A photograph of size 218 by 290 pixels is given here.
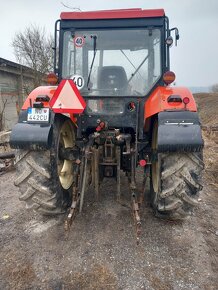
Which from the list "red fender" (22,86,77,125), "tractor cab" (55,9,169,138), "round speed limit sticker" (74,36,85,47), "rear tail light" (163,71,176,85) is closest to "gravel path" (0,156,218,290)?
"tractor cab" (55,9,169,138)

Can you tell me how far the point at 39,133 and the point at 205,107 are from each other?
20.1 meters

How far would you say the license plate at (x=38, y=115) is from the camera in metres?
3.09

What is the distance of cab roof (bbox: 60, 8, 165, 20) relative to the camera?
3.45 meters

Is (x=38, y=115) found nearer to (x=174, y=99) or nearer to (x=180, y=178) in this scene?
(x=174, y=99)

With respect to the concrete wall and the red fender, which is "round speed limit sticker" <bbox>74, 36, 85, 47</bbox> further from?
the concrete wall

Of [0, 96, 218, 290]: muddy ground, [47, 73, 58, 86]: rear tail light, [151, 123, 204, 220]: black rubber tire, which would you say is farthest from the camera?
[47, 73, 58, 86]: rear tail light

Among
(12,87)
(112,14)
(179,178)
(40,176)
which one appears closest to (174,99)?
(179,178)

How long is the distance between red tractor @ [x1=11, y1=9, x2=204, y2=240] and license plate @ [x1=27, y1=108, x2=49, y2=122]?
1cm

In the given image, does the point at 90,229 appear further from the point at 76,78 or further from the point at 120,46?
the point at 120,46

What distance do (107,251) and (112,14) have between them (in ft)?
8.84

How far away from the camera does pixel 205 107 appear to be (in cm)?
2133

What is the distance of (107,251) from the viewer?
288 cm

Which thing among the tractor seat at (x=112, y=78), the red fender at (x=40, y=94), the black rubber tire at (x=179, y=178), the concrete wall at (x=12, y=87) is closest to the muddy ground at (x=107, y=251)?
the black rubber tire at (x=179, y=178)

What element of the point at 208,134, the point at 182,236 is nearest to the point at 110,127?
the point at 182,236
